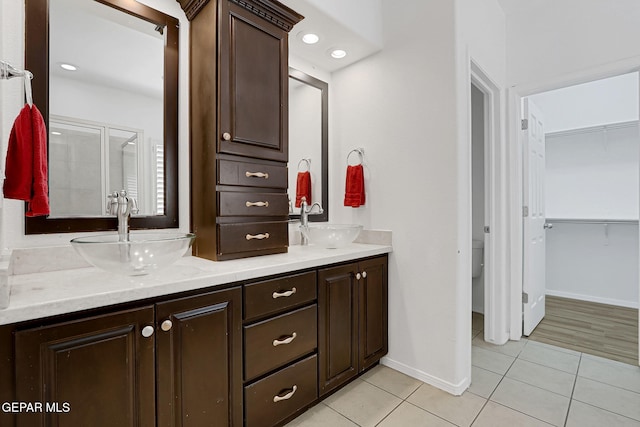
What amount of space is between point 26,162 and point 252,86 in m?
1.05

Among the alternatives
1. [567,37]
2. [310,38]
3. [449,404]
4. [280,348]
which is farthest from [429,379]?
[567,37]

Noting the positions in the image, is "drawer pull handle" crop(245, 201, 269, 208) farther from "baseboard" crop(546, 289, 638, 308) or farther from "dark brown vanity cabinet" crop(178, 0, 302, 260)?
"baseboard" crop(546, 289, 638, 308)

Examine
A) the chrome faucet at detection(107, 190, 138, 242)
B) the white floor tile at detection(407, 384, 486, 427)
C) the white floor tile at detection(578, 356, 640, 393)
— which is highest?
the chrome faucet at detection(107, 190, 138, 242)

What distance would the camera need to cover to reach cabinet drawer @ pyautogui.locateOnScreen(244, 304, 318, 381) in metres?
1.39

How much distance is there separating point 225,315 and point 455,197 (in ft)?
4.75

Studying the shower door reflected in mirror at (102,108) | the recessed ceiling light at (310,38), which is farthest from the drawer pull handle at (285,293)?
the recessed ceiling light at (310,38)

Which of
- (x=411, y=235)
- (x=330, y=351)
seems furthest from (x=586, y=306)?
(x=330, y=351)

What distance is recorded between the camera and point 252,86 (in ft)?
5.57

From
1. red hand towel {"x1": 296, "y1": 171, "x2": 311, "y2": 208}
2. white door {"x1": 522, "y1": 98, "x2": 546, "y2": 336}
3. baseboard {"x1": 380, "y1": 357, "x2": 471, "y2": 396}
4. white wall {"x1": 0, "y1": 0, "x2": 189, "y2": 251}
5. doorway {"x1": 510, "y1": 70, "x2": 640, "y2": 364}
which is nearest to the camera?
white wall {"x1": 0, "y1": 0, "x2": 189, "y2": 251}

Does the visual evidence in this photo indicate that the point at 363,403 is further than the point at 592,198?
No

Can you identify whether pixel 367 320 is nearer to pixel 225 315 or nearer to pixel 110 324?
pixel 225 315

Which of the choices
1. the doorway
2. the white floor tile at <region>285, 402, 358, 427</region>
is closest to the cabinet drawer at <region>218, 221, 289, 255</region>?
the white floor tile at <region>285, 402, 358, 427</region>

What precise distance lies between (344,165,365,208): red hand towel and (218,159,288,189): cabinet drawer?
65 centimetres

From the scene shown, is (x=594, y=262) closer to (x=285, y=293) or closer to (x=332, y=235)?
(x=332, y=235)
